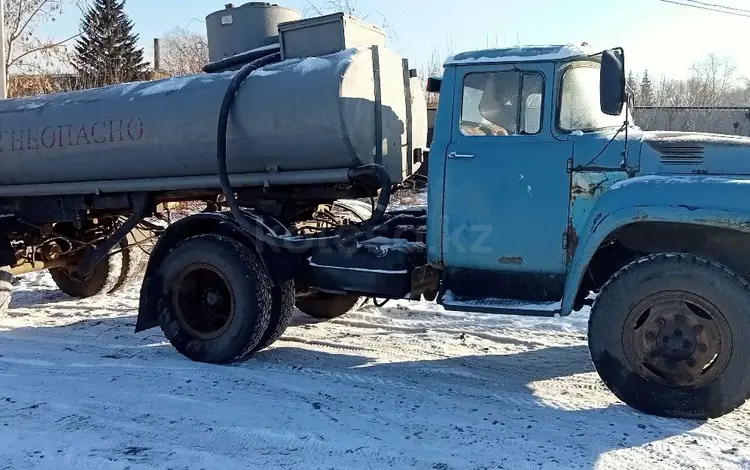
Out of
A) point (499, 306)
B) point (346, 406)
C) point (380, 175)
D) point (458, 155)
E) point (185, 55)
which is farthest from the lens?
point (185, 55)

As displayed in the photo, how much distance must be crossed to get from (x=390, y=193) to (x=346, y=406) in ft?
5.98

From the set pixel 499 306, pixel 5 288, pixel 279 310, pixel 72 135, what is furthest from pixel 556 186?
pixel 5 288

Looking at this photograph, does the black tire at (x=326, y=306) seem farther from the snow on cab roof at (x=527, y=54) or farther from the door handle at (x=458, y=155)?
the snow on cab roof at (x=527, y=54)

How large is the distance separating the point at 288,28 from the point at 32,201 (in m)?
3.29

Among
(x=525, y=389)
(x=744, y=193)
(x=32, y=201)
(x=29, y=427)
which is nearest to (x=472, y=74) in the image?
(x=744, y=193)

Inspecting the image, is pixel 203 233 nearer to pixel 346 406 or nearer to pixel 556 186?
pixel 346 406

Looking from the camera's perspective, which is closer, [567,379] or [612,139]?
[612,139]

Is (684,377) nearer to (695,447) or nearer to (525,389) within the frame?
(695,447)

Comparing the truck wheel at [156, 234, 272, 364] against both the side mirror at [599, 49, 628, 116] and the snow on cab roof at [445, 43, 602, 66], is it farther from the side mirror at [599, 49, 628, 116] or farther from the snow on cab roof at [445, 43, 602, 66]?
the side mirror at [599, 49, 628, 116]

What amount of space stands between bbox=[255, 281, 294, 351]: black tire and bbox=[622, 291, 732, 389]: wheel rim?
9.10 feet

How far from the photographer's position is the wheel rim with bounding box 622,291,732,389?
4352mm

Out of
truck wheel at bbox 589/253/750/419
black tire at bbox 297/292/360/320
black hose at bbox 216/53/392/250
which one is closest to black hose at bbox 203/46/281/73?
black hose at bbox 216/53/392/250

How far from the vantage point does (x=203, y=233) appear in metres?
6.23

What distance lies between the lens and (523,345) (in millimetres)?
6223
